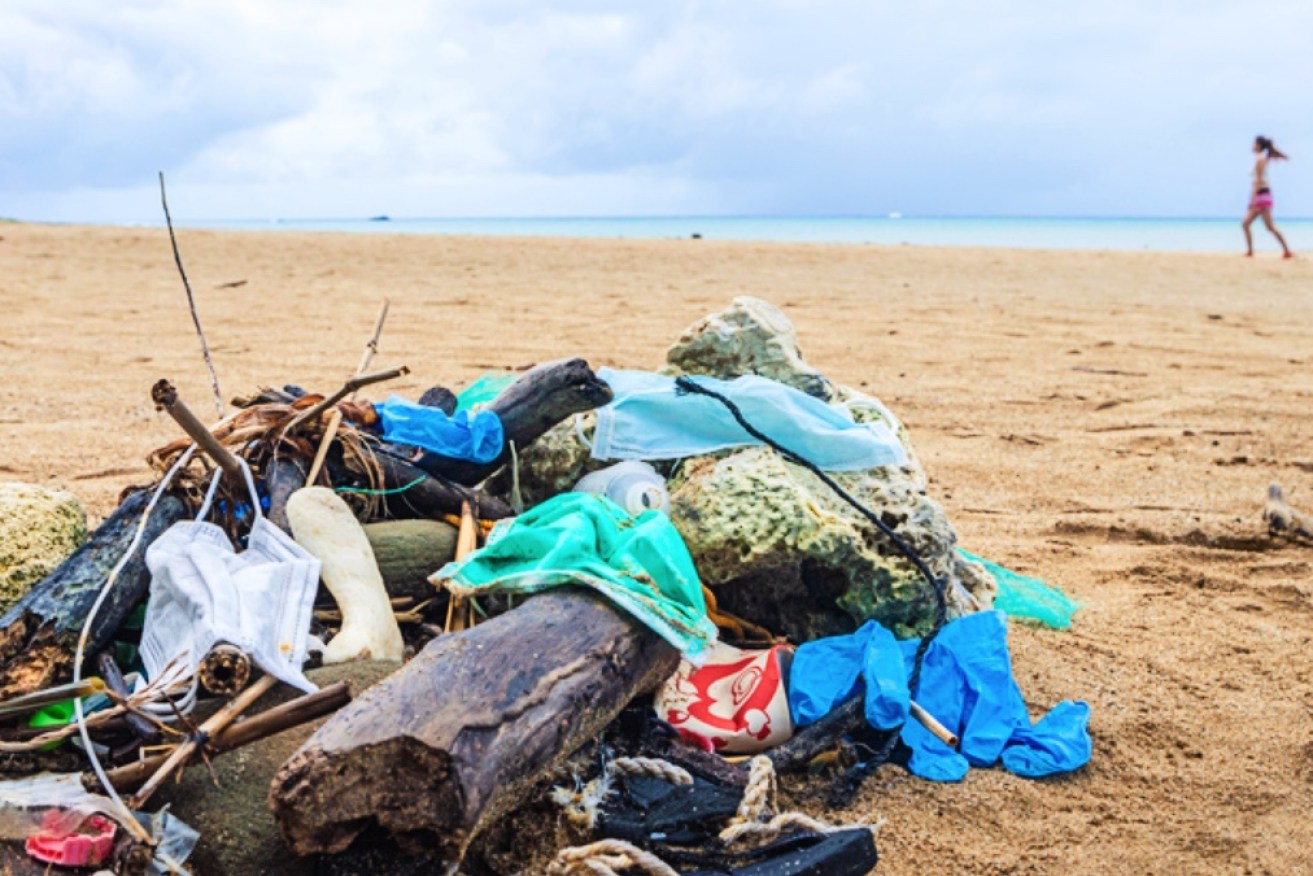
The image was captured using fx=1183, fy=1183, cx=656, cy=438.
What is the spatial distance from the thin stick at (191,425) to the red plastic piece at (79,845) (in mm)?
849

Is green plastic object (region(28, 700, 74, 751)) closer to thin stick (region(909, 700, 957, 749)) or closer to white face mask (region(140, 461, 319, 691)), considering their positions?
white face mask (region(140, 461, 319, 691))

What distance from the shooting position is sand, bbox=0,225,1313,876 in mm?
3012

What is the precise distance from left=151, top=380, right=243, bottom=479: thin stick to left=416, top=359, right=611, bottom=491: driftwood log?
63 centimetres

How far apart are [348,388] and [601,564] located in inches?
33.5

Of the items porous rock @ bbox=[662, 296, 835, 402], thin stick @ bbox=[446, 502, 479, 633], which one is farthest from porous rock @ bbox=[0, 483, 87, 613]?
porous rock @ bbox=[662, 296, 835, 402]

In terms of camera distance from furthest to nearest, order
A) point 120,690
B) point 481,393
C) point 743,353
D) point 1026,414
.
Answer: point 1026,414 → point 481,393 → point 743,353 → point 120,690

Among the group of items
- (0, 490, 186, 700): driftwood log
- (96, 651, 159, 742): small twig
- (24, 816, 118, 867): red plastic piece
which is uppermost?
(0, 490, 186, 700): driftwood log

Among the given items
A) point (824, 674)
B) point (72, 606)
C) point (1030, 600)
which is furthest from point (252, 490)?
point (1030, 600)

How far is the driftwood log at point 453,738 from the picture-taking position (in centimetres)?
209

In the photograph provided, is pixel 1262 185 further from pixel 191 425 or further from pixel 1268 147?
pixel 191 425

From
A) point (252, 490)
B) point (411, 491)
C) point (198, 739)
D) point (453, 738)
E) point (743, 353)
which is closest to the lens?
point (453, 738)

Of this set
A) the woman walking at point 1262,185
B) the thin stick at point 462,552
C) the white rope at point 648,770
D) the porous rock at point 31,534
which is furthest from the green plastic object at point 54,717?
the woman walking at point 1262,185

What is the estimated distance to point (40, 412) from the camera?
6434 millimetres

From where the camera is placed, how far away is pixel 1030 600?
4164 millimetres
